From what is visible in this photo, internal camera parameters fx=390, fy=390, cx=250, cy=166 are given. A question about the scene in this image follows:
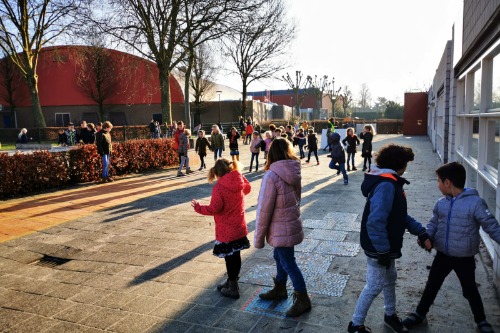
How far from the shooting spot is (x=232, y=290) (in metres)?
4.11

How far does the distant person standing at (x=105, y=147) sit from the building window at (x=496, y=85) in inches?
381

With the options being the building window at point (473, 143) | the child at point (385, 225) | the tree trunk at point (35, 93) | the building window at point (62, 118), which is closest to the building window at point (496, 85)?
the building window at point (473, 143)

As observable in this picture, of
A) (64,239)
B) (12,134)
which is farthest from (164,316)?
(12,134)

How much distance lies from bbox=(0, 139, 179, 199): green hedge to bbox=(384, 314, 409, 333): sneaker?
9.42 m

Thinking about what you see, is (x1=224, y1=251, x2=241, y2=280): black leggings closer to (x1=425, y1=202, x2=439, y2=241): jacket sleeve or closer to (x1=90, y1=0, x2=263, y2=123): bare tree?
(x1=425, y1=202, x2=439, y2=241): jacket sleeve

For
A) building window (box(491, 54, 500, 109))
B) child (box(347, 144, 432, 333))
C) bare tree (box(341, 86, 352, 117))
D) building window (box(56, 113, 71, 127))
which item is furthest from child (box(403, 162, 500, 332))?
bare tree (box(341, 86, 352, 117))

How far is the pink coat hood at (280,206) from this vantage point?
3615mm

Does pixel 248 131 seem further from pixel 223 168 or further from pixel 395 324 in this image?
pixel 395 324

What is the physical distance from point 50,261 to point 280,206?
3760 millimetres

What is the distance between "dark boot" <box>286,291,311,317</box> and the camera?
12.0 ft

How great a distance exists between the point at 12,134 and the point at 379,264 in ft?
118

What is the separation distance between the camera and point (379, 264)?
3100 mm

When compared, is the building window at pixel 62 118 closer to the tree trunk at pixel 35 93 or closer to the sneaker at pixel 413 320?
the tree trunk at pixel 35 93

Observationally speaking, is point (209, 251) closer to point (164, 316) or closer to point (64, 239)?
point (164, 316)
